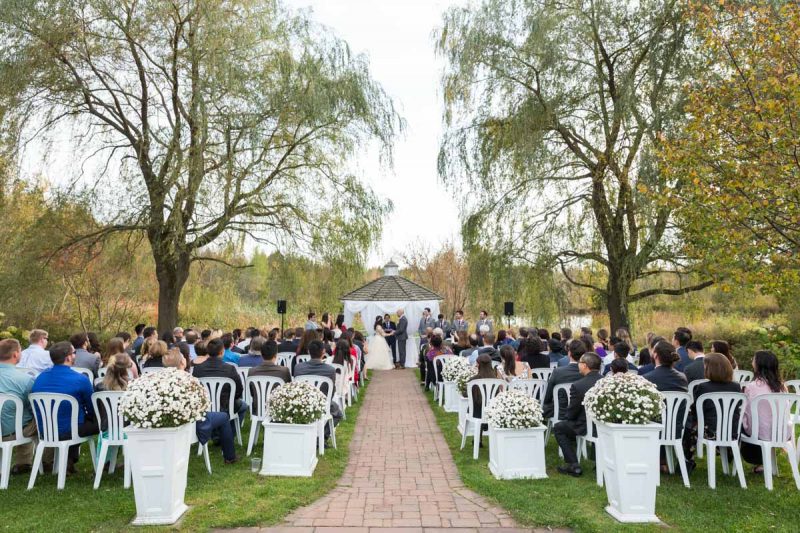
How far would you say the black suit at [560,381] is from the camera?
6.31 meters

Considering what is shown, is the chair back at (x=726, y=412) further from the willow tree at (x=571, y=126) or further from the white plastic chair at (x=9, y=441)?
the willow tree at (x=571, y=126)

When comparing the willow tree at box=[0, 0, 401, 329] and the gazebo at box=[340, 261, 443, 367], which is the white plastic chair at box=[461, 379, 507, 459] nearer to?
the willow tree at box=[0, 0, 401, 329]

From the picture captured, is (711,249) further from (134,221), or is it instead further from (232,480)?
(134,221)

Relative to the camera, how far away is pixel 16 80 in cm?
1234

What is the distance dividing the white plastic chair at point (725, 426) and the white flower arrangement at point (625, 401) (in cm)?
119

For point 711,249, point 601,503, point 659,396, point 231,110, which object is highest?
point 231,110

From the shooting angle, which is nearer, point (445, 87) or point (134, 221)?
point (134, 221)

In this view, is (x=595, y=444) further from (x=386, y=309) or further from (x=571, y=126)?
(x=386, y=309)

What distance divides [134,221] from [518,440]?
11.2 m

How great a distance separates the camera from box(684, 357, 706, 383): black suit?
6.32 metres

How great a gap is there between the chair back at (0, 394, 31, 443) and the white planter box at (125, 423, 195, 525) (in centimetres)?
164

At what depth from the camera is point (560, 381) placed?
6379 mm

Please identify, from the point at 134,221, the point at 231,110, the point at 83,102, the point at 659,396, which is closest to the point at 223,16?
the point at 231,110

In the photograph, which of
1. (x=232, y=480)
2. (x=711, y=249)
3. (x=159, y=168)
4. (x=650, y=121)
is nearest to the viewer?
(x=232, y=480)
